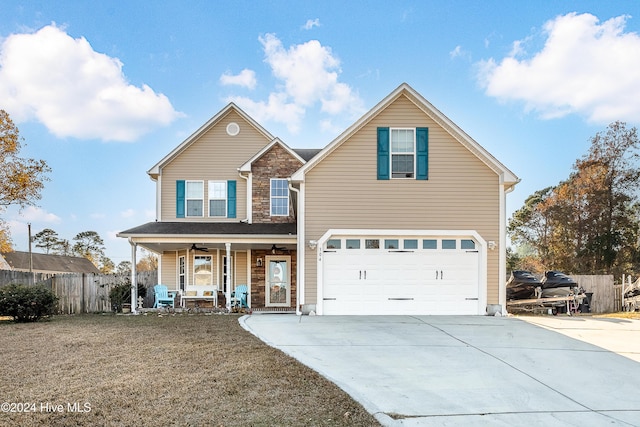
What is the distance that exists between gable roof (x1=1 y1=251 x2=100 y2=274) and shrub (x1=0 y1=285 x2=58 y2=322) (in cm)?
3092

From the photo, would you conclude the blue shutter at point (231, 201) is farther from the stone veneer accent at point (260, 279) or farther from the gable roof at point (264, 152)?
the stone veneer accent at point (260, 279)

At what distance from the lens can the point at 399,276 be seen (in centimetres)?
1534

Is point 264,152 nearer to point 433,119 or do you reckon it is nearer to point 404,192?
point 404,192

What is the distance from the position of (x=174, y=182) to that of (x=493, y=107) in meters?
12.6

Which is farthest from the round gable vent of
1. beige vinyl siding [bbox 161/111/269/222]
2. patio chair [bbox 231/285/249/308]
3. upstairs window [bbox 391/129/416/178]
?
upstairs window [bbox 391/129/416/178]

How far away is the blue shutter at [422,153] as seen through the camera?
15.6 metres

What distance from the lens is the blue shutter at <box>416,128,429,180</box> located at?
15.6 metres

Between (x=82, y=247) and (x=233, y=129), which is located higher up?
(x=233, y=129)

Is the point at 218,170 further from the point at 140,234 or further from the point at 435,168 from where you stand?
the point at 435,168

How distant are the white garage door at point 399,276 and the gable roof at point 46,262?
3593 centimetres

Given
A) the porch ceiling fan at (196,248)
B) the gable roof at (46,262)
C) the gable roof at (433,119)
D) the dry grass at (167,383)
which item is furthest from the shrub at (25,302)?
the gable roof at (46,262)

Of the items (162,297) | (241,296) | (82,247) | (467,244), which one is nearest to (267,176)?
(241,296)

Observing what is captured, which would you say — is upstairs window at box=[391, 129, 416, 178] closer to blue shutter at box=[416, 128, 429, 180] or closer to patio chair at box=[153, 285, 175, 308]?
blue shutter at box=[416, 128, 429, 180]

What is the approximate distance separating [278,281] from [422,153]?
7.45 m
